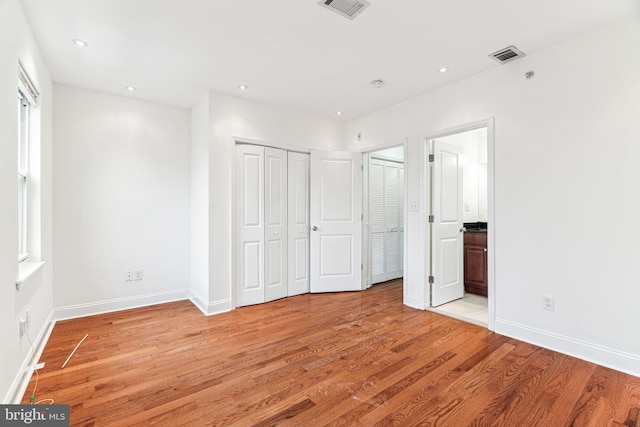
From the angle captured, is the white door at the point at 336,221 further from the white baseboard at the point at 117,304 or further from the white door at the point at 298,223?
the white baseboard at the point at 117,304

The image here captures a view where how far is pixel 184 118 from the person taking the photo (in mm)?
4102

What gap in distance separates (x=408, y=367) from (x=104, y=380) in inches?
86.8

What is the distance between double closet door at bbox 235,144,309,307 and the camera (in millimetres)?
3770

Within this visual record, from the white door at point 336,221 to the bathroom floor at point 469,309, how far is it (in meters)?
1.28

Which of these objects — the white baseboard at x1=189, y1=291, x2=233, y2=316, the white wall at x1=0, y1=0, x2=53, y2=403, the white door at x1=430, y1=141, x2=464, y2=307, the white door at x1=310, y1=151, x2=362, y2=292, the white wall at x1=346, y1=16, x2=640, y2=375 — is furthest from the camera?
the white door at x1=310, y1=151, x2=362, y2=292

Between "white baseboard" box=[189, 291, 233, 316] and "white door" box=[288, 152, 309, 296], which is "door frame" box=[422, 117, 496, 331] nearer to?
"white door" box=[288, 152, 309, 296]

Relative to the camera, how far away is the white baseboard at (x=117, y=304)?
132 inches

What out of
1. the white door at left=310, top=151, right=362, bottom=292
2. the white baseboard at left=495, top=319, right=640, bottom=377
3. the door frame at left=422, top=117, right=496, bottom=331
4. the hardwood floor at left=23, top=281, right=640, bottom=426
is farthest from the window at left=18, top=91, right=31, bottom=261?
the white baseboard at left=495, top=319, right=640, bottom=377

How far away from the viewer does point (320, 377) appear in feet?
7.04

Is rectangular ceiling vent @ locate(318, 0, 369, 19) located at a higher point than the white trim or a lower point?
higher

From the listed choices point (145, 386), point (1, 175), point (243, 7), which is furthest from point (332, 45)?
point (145, 386)

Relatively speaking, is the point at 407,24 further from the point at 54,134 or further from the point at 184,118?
the point at 54,134

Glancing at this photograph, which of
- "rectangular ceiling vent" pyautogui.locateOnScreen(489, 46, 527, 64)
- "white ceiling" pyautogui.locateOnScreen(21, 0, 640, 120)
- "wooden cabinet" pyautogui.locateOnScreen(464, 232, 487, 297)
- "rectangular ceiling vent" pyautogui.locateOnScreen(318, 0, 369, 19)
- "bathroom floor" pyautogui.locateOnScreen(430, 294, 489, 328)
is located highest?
"white ceiling" pyautogui.locateOnScreen(21, 0, 640, 120)

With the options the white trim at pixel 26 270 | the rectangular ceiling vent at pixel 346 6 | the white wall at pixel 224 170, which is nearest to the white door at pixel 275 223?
the white wall at pixel 224 170
